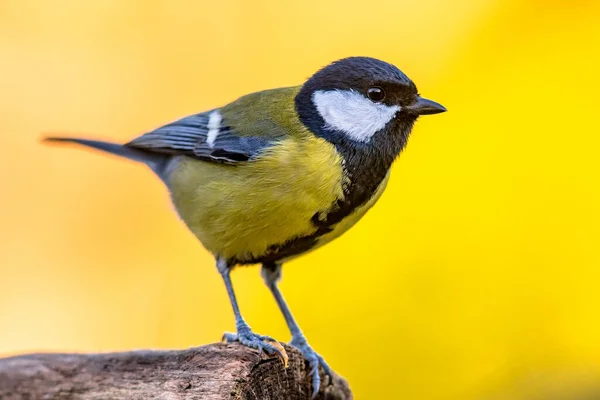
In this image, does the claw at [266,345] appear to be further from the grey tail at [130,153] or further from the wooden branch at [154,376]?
the grey tail at [130,153]

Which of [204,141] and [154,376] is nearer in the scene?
[154,376]

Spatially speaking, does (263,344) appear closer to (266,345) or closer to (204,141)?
(266,345)

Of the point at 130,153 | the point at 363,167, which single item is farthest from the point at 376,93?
the point at 130,153

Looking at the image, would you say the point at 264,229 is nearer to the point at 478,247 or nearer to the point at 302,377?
the point at 302,377

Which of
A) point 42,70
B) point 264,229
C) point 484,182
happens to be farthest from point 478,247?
point 42,70

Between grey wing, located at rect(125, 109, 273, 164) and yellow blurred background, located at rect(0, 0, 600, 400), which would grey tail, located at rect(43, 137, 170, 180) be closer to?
grey wing, located at rect(125, 109, 273, 164)

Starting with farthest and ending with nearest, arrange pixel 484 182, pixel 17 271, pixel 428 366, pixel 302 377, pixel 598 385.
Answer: pixel 17 271
pixel 484 182
pixel 428 366
pixel 598 385
pixel 302 377

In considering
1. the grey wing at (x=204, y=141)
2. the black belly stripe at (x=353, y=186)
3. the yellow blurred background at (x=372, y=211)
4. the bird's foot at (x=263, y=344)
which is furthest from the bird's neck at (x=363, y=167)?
the yellow blurred background at (x=372, y=211)
